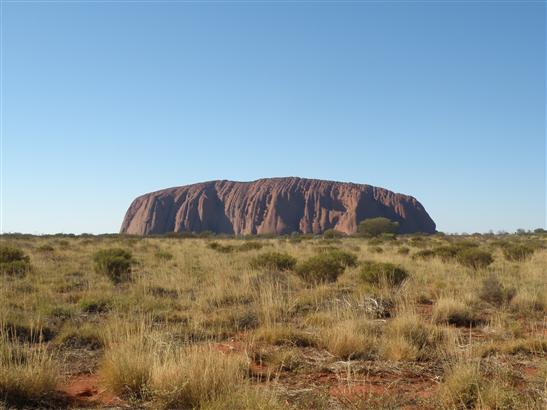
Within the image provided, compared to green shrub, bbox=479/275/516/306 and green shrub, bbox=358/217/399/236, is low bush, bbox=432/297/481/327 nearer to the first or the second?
green shrub, bbox=479/275/516/306

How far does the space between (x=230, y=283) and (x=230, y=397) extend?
23.8ft

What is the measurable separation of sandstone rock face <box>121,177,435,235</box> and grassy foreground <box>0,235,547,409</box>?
331 ft

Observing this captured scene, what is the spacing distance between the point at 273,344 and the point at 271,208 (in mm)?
114513

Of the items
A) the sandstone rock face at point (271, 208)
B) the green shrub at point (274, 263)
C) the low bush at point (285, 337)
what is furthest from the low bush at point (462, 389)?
the sandstone rock face at point (271, 208)

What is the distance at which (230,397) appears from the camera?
11.5 ft

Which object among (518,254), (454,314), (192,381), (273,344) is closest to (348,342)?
(273,344)

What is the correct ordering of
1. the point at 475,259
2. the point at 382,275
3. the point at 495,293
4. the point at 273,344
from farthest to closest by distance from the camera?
the point at 475,259, the point at 382,275, the point at 495,293, the point at 273,344

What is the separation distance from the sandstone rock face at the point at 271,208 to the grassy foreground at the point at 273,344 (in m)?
101

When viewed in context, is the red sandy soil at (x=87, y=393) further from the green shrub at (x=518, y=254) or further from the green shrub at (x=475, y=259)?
the green shrub at (x=518, y=254)

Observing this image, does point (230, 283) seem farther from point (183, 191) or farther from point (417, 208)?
point (183, 191)

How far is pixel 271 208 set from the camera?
396 ft

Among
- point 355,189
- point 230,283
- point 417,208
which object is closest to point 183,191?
point 355,189

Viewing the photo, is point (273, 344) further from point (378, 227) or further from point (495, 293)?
point (378, 227)

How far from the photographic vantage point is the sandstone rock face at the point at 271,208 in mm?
116062
